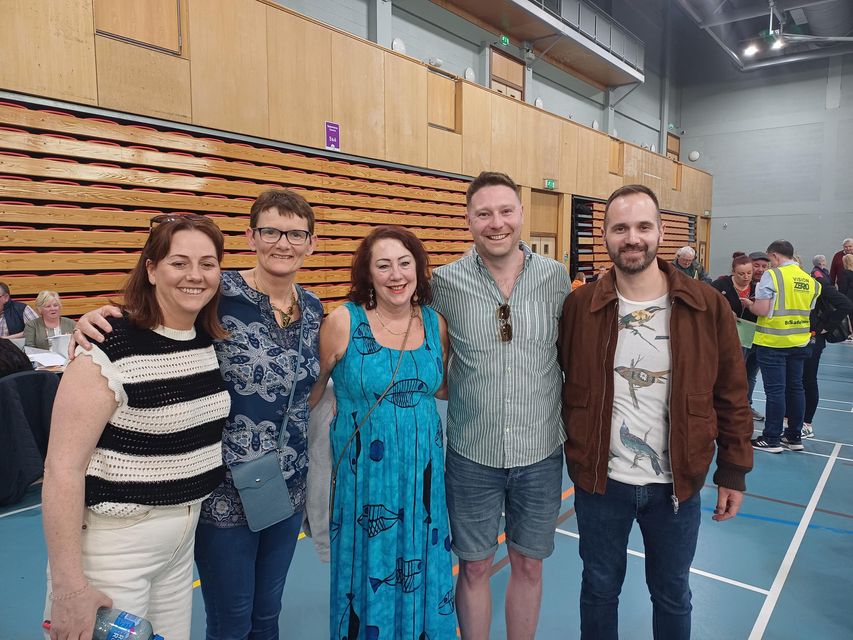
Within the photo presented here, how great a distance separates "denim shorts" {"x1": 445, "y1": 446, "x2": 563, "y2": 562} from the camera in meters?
1.96

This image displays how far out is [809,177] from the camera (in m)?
16.1

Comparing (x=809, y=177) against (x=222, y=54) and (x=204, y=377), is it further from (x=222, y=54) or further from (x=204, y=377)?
(x=204, y=377)

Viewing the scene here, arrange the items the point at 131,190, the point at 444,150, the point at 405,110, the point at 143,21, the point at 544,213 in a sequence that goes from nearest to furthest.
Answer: the point at 143,21
the point at 131,190
the point at 405,110
the point at 444,150
the point at 544,213

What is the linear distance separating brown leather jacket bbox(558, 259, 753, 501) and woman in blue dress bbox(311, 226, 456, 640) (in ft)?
1.68

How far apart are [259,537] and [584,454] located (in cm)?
113

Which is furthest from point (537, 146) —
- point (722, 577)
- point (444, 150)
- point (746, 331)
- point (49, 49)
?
point (722, 577)

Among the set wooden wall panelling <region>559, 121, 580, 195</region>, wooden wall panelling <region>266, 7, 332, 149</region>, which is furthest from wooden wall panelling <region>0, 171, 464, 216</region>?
wooden wall panelling <region>559, 121, 580, 195</region>

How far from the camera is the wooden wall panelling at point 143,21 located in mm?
4762

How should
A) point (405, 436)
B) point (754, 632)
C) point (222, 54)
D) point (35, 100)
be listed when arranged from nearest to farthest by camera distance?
point (405, 436) < point (754, 632) < point (35, 100) < point (222, 54)

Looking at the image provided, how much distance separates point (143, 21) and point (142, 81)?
557mm

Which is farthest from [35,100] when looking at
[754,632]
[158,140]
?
[754,632]

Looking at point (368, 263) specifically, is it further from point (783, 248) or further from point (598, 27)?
point (598, 27)

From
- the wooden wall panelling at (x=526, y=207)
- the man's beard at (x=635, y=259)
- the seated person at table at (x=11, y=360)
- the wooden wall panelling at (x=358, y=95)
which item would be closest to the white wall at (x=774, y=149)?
the wooden wall panelling at (x=526, y=207)

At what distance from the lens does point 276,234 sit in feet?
5.63
